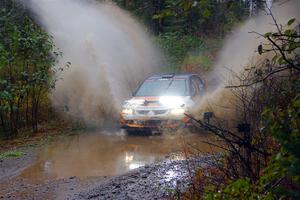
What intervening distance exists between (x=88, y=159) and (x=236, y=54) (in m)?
12.6

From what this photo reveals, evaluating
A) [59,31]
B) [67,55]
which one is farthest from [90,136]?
[59,31]

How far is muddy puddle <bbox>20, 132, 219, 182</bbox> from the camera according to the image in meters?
9.30

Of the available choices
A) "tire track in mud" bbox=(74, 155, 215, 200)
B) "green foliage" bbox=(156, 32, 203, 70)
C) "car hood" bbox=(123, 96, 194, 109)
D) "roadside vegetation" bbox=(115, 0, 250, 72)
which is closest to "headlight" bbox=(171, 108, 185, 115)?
"car hood" bbox=(123, 96, 194, 109)

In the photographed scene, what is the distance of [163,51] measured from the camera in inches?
963

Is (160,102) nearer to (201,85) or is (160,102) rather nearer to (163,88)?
(163,88)

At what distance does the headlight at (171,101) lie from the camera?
1296cm

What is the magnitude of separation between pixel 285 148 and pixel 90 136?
37.9 feet

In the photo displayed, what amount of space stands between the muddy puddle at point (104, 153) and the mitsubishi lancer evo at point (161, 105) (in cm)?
37

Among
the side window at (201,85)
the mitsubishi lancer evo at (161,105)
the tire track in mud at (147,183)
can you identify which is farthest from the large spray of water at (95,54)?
the tire track in mud at (147,183)

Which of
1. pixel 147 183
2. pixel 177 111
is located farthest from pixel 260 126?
pixel 177 111

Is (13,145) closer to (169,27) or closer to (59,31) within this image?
(59,31)

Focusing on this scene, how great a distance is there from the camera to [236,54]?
831 inches

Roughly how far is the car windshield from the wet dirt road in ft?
4.89

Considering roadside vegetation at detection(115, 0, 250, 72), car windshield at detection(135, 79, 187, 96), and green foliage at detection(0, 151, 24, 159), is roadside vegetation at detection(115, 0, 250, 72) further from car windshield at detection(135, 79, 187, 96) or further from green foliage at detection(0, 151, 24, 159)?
green foliage at detection(0, 151, 24, 159)
